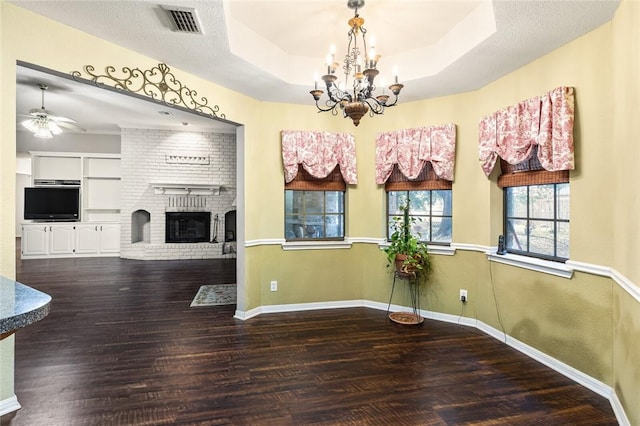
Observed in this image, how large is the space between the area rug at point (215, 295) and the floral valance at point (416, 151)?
2621mm

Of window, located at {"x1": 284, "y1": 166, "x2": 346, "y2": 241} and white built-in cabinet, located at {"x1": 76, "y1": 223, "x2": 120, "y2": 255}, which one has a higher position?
window, located at {"x1": 284, "y1": 166, "x2": 346, "y2": 241}

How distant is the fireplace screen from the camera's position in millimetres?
7801

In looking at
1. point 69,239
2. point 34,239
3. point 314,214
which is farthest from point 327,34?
point 34,239

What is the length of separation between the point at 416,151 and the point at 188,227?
6078 mm

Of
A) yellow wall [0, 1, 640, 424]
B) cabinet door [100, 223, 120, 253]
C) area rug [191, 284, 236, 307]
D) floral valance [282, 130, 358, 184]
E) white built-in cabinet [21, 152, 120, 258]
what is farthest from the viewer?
cabinet door [100, 223, 120, 253]

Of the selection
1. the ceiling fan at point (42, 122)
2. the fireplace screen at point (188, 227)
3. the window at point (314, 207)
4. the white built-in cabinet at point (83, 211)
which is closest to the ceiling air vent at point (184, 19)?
the window at point (314, 207)

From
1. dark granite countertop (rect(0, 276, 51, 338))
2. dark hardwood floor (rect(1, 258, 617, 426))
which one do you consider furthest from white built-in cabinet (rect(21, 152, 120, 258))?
dark granite countertop (rect(0, 276, 51, 338))

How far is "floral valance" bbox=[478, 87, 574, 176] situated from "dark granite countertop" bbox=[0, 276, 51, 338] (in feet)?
10.4

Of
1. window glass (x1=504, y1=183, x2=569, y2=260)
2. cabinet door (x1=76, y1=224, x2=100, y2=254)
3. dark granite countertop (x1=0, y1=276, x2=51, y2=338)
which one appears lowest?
cabinet door (x1=76, y1=224, x2=100, y2=254)

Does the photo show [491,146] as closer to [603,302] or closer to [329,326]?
[603,302]

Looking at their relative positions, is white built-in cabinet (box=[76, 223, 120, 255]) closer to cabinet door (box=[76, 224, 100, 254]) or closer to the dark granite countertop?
cabinet door (box=[76, 224, 100, 254])

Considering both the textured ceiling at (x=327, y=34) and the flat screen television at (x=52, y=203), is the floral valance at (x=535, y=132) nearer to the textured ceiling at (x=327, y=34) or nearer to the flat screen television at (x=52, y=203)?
the textured ceiling at (x=327, y=34)

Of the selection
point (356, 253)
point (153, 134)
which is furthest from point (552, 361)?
point (153, 134)

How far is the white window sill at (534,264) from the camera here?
2.56m
